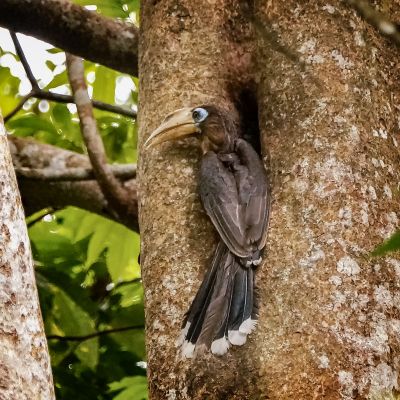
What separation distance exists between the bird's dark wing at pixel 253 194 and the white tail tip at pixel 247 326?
300 mm

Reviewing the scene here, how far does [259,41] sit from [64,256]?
149cm

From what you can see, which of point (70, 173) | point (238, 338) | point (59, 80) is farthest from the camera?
point (59, 80)

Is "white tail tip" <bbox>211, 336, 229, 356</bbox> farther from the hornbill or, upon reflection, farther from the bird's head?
the bird's head

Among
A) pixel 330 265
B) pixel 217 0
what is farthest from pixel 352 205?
pixel 217 0

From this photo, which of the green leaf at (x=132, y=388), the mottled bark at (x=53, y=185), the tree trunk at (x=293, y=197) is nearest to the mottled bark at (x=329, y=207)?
the tree trunk at (x=293, y=197)

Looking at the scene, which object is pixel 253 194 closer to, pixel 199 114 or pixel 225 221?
pixel 225 221

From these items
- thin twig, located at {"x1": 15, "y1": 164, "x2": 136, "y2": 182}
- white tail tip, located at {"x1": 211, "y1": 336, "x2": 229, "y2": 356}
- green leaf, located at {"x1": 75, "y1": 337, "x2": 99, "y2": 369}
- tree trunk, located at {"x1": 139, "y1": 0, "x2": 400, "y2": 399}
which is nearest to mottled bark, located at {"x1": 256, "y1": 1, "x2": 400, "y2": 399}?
tree trunk, located at {"x1": 139, "y1": 0, "x2": 400, "y2": 399}

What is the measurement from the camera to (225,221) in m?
→ 3.20

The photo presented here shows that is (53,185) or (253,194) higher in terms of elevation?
(53,185)

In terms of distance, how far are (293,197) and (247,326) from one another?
512 millimetres

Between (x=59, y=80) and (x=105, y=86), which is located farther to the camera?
(x=59, y=80)

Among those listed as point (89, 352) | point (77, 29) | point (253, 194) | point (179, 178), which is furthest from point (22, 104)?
point (253, 194)

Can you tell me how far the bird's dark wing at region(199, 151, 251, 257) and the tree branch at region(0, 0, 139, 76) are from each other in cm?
123

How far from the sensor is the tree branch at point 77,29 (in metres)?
4.29
